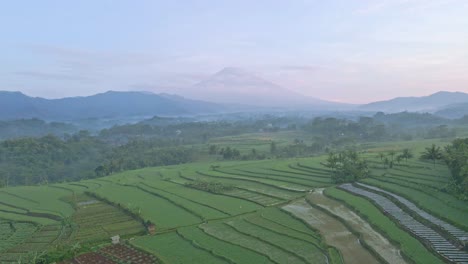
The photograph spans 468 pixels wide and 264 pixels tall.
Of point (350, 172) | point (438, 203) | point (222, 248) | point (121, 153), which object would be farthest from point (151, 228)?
point (121, 153)

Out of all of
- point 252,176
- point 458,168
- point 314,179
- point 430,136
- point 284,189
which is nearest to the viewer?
point 458,168

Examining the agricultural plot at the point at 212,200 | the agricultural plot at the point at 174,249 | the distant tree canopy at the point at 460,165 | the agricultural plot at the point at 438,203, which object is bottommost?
the agricultural plot at the point at 174,249

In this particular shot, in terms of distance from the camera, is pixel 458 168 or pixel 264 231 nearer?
pixel 264 231

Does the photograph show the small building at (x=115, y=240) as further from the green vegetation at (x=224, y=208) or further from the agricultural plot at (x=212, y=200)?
the agricultural plot at (x=212, y=200)

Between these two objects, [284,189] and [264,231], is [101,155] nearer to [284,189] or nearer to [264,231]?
[284,189]

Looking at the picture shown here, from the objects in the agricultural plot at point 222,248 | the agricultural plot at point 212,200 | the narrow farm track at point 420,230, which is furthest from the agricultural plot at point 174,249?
the narrow farm track at point 420,230

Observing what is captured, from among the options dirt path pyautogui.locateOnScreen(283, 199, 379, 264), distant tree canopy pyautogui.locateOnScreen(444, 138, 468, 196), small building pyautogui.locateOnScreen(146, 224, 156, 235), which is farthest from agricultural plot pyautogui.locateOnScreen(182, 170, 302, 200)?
distant tree canopy pyautogui.locateOnScreen(444, 138, 468, 196)

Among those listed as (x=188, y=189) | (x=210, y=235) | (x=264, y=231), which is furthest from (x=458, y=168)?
(x=188, y=189)
